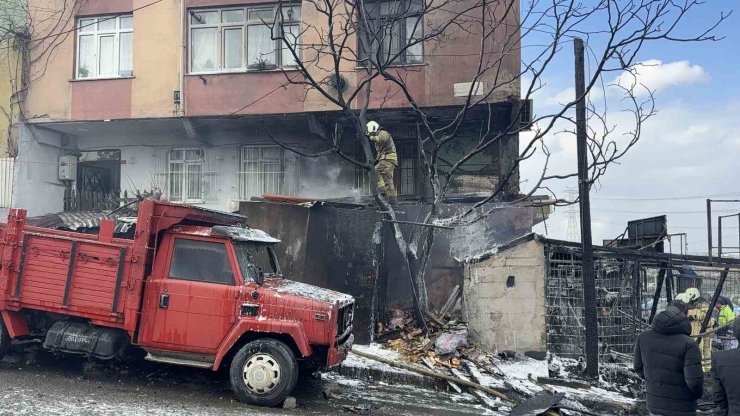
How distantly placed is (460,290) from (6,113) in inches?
487

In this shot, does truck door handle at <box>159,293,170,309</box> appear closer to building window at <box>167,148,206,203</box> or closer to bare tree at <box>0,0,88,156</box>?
building window at <box>167,148,206,203</box>

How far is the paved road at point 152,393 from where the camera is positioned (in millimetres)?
6133

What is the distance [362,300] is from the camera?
10031 mm

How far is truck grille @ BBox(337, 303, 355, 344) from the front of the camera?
7.03m

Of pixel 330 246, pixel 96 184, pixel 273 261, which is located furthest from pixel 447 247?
pixel 96 184

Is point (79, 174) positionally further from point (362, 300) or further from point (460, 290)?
point (460, 290)

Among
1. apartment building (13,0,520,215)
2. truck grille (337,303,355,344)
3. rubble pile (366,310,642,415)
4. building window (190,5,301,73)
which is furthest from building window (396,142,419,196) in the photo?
truck grille (337,303,355,344)

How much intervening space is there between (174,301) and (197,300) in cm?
30

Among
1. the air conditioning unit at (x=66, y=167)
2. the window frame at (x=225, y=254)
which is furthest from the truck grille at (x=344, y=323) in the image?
the air conditioning unit at (x=66, y=167)

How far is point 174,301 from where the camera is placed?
22.3ft

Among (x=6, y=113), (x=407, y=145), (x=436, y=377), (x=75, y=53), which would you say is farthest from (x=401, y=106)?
(x=6, y=113)

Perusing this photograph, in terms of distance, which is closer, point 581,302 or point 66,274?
point 66,274

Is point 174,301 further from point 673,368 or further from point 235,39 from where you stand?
point 235,39

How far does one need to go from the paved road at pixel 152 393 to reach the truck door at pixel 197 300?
2.38ft
